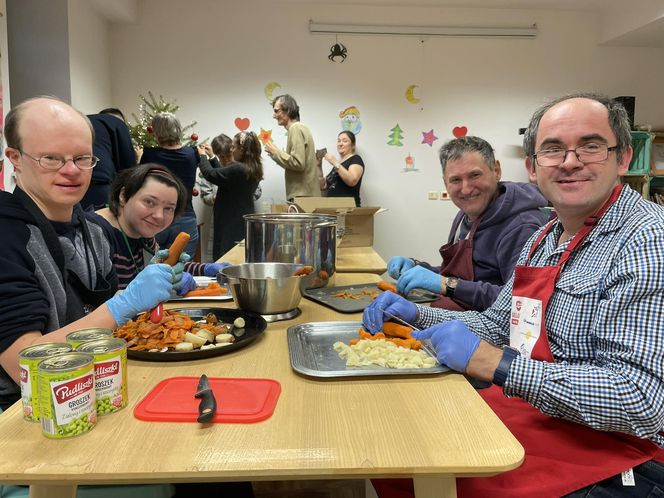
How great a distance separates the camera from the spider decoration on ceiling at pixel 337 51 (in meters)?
5.30

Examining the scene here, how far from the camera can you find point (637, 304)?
3.43ft

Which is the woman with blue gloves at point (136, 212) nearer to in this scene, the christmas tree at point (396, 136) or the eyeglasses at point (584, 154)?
the eyeglasses at point (584, 154)

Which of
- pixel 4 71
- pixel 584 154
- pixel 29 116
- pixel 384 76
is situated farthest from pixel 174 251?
pixel 384 76

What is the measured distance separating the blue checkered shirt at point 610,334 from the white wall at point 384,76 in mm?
4424

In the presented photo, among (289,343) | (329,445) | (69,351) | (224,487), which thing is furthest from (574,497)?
(224,487)

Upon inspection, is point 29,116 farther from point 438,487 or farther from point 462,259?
point 462,259

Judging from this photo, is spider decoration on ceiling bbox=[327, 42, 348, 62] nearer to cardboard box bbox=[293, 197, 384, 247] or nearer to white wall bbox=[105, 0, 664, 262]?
white wall bbox=[105, 0, 664, 262]

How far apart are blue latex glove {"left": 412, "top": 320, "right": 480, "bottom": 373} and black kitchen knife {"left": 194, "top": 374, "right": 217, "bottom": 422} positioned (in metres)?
0.53

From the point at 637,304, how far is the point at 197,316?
1191 mm

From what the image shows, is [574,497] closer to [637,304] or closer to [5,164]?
[637,304]

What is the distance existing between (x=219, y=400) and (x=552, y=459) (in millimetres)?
736

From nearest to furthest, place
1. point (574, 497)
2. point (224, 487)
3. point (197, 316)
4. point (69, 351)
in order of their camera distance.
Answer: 1. point (69, 351)
2. point (574, 497)
3. point (197, 316)
4. point (224, 487)

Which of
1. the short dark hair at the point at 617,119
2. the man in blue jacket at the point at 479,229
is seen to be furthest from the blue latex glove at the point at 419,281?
the short dark hair at the point at 617,119

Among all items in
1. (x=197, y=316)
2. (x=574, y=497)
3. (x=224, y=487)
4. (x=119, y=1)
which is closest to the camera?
(x=574, y=497)
